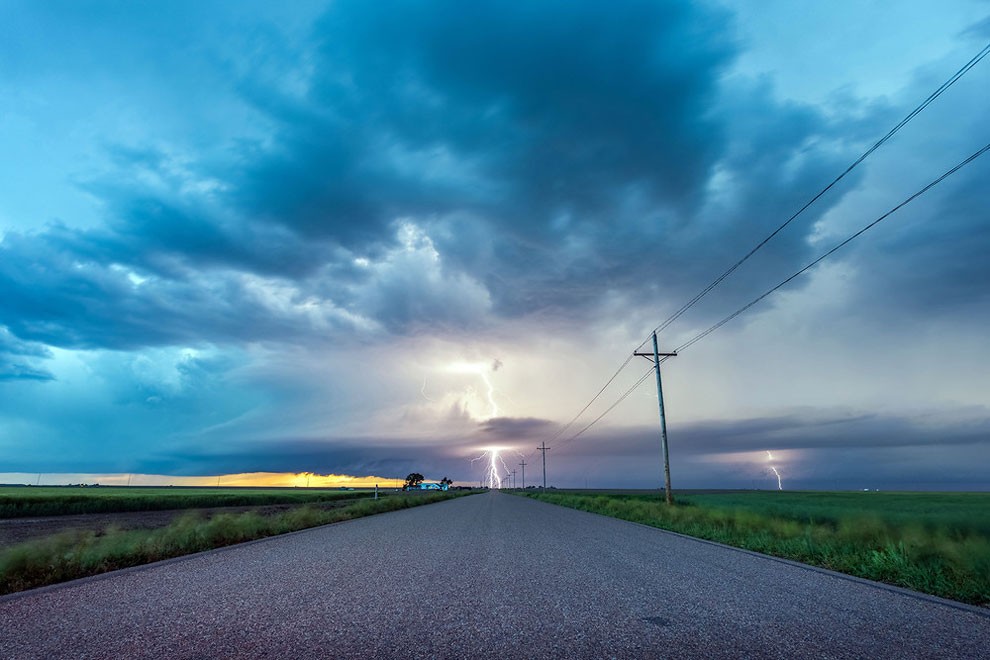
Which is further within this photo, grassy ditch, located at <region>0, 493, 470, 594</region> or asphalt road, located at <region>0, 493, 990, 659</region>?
grassy ditch, located at <region>0, 493, 470, 594</region>

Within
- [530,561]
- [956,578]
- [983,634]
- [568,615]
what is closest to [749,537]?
[956,578]

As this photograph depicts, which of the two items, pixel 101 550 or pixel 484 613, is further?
pixel 101 550

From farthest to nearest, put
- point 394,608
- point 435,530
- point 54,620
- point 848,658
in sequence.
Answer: point 435,530 → point 394,608 → point 54,620 → point 848,658

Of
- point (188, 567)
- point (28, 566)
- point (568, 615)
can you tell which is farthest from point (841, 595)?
point (28, 566)

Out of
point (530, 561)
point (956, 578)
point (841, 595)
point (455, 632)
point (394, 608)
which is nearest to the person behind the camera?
point (455, 632)

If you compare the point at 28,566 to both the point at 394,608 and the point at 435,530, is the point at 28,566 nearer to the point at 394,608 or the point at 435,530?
the point at 394,608

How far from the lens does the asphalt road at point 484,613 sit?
13.9 feet

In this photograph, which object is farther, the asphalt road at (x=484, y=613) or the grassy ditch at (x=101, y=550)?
the grassy ditch at (x=101, y=550)

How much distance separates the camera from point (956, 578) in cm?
714

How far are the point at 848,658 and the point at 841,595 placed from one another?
3225mm

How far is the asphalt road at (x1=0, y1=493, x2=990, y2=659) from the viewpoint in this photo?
423cm

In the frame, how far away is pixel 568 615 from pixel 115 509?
55.6 m

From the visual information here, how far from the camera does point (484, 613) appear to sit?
5398mm

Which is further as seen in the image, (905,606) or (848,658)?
(905,606)
